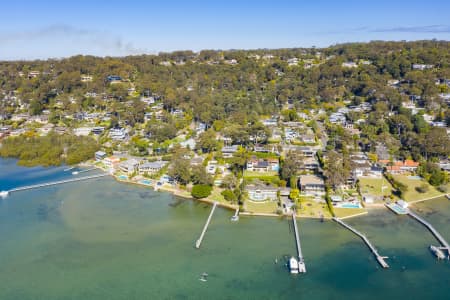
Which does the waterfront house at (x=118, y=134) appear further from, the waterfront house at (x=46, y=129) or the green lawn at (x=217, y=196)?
the green lawn at (x=217, y=196)

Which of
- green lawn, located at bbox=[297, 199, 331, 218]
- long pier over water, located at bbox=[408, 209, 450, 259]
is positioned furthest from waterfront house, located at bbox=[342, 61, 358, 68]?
green lawn, located at bbox=[297, 199, 331, 218]

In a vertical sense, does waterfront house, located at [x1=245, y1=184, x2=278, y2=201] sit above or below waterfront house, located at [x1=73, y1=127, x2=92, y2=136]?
below

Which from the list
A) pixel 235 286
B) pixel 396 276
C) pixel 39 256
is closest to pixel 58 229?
pixel 39 256

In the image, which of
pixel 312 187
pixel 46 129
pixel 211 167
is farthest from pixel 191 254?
pixel 46 129

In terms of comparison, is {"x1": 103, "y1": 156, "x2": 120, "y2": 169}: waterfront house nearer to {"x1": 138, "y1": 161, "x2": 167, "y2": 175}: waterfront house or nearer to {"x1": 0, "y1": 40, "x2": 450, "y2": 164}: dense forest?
{"x1": 138, "y1": 161, "x2": 167, "y2": 175}: waterfront house

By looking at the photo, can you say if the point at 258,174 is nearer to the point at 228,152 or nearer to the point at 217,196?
the point at 217,196

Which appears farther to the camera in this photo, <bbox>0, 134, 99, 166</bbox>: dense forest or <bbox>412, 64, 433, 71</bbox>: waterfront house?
<bbox>412, 64, 433, 71</bbox>: waterfront house

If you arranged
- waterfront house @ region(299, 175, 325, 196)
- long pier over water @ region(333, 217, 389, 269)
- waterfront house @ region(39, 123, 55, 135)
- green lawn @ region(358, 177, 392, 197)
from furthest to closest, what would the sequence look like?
waterfront house @ region(39, 123, 55, 135) < green lawn @ region(358, 177, 392, 197) < waterfront house @ region(299, 175, 325, 196) < long pier over water @ region(333, 217, 389, 269)

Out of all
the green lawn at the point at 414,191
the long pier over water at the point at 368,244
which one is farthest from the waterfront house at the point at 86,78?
the long pier over water at the point at 368,244
